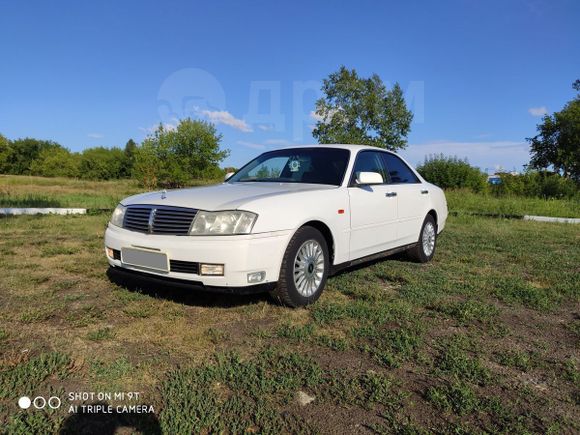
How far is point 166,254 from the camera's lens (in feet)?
11.2

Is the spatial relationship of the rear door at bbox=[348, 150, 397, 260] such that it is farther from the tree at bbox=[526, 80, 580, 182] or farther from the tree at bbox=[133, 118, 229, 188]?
the tree at bbox=[526, 80, 580, 182]

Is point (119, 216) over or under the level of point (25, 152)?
under

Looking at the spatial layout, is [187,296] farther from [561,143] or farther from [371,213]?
[561,143]

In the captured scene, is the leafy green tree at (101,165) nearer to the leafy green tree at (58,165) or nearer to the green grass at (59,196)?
the leafy green tree at (58,165)

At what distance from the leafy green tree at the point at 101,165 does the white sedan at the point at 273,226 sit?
64320 mm

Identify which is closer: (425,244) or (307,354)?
(307,354)

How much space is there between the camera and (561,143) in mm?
40062

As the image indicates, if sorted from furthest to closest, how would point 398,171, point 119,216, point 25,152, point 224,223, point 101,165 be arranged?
point 25,152 < point 101,165 < point 398,171 < point 119,216 < point 224,223

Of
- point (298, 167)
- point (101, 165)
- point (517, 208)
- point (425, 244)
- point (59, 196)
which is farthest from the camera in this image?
point (101, 165)

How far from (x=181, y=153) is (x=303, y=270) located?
3553cm

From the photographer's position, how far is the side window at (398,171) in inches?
214

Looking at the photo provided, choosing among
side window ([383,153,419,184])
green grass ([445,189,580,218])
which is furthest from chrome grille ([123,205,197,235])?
green grass ([445,189,580,218])

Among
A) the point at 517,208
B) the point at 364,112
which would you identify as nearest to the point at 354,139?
the point at 364,112

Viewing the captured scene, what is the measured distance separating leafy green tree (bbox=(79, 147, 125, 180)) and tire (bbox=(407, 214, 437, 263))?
210ft
